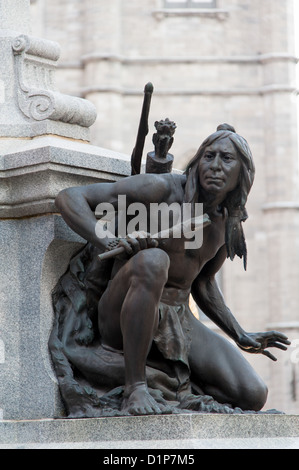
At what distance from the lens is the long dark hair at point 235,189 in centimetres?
506

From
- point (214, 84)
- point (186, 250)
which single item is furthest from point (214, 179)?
point (214, 84)

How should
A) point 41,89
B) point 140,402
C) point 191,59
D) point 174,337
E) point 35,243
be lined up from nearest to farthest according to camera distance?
point 140,402 → point 174,337 → point 35,243 → point 41,89 → point 191,59

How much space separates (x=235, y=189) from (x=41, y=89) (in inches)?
50.8

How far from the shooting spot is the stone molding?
568 centimetres

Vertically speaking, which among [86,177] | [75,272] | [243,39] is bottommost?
[75,272]

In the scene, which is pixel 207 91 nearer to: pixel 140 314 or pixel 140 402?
pixel 140 314

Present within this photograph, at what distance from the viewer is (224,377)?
5.23 meters

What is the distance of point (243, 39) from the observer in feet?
93.5

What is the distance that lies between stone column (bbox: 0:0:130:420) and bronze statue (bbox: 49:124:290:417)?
88mm

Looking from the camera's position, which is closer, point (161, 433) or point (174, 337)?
point (161, 433)

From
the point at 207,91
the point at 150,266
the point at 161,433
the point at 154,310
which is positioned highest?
the point at 207,91

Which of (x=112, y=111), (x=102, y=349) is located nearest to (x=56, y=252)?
(x=102, y=349)

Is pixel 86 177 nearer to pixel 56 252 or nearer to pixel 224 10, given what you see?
pixel 56 252

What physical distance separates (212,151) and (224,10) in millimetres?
23961
